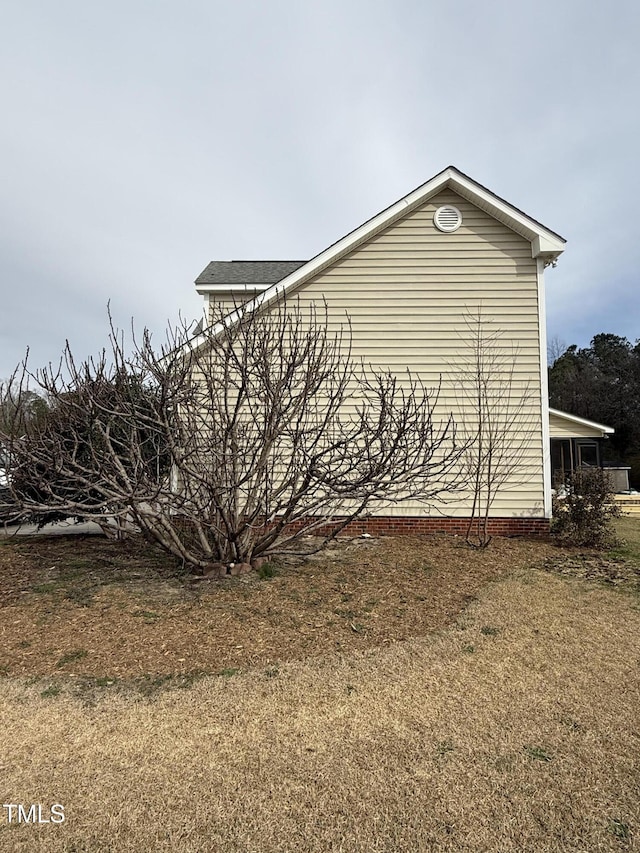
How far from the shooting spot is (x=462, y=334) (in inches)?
349

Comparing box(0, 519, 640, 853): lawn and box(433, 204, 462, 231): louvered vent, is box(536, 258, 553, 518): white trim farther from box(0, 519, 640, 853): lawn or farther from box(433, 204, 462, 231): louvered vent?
box(0, 519, 640, 853): lawn

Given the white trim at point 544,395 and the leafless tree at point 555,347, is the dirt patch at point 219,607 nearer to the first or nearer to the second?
the white trim at point 544,395

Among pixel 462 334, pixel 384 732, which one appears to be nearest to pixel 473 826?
pixel 384 732

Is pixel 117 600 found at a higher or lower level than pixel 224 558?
lower

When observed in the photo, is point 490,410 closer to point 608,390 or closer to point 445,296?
point 445,296

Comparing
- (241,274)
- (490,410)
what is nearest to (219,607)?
(490,410)

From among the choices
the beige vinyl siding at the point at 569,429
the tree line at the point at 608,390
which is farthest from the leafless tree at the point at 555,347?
the beige vinyl siding at the point at 569,429

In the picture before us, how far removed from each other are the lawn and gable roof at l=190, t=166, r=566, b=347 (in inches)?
223

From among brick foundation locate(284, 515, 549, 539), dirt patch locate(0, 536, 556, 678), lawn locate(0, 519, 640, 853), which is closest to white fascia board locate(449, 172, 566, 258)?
brick foundation locate(284, 515, 549, 539)

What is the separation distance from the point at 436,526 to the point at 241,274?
25.7 ft

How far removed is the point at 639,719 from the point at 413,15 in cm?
997

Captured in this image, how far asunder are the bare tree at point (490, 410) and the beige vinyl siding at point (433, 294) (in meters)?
0.09

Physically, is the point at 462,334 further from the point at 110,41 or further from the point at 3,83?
the point at 3,83

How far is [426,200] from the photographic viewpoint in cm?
897
